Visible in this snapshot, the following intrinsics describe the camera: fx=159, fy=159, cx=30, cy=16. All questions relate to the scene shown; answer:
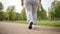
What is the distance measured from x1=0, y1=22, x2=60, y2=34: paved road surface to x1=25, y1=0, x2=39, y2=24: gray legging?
0.09m

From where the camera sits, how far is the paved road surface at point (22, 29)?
5.41ft

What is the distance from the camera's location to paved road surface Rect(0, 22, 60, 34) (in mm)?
1648

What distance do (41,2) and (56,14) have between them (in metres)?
0.20

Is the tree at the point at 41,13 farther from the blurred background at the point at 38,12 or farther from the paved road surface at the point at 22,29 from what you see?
the paved road surface at the point at 22,29

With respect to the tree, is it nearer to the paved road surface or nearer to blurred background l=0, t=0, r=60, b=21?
blurred background l=0, t=0, r=60, b=21

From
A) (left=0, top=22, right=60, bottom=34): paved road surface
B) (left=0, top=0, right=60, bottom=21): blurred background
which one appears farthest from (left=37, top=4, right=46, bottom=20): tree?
(left=0, top=22, right=60, bottom=34): paved road surface

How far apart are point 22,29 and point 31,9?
9.2 inches

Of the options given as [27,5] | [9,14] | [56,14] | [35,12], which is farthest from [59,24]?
[9,14]

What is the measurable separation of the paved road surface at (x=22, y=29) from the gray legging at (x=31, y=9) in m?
0.09

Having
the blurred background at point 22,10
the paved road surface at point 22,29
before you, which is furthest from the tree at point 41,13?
the paved road surface at point 22,29

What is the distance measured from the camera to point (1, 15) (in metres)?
1.77

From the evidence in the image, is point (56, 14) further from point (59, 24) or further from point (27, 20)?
point (27, 20)

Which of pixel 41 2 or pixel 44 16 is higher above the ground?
pixel 41 2

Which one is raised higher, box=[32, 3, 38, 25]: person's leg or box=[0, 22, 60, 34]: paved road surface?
box=[32, 3, 38, 25]: person's leg
